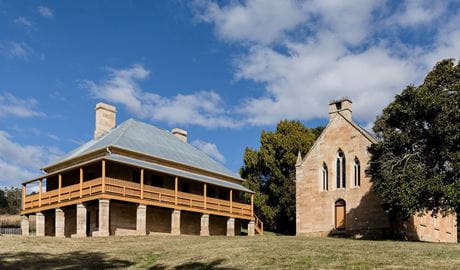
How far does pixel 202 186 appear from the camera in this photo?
135 ft

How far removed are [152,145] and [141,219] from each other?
276 inches

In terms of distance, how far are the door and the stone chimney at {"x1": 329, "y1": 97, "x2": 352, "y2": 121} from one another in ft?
19.9

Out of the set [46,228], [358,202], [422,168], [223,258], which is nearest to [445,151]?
[422,168]

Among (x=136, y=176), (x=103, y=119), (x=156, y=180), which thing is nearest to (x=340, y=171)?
(x=156, y=180)

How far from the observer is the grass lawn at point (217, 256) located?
15812mm

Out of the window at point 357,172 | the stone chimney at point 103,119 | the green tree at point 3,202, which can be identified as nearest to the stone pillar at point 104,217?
the stone chimney at point 103,119

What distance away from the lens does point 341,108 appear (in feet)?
133

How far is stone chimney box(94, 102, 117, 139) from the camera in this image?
41.3 metres

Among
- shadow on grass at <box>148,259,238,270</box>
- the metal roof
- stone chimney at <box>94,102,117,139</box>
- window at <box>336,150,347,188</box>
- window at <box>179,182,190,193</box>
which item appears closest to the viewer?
shadow on grass at <box>148,259,238,270</box>

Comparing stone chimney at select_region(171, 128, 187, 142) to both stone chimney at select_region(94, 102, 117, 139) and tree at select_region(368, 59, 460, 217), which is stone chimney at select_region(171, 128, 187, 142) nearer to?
stone chimney at select_region(94, 102, 117, 139)

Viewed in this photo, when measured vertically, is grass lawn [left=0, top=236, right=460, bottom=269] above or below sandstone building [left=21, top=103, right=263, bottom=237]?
below

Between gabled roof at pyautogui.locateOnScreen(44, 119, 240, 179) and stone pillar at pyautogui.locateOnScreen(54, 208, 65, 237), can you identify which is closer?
stone pillar at pyautogui.locateOnScreen(54, 208, 65, 237)

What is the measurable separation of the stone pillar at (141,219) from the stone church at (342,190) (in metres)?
12.5

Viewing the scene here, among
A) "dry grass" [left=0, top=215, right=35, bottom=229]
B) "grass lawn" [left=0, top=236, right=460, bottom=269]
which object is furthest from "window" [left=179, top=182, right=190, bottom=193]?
"dry grass" [left=0, top=215, right=35, bottom=229]
